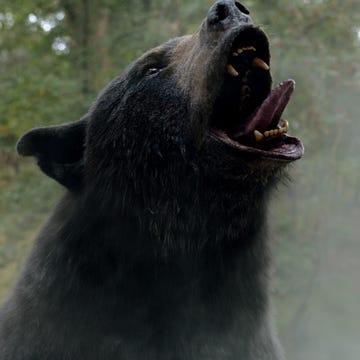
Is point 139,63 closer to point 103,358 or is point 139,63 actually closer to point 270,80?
point 270,80

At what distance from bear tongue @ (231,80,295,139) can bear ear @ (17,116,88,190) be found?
82 cm

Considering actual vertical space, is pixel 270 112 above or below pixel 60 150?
above

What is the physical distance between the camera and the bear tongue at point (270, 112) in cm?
197

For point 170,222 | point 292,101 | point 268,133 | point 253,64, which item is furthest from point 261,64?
point 292,101

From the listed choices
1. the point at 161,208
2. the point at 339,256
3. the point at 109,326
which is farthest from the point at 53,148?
the point at 339,256

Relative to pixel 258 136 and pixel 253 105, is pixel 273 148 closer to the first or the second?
pixel 258 136

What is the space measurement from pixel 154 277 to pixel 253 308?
47 centimetres

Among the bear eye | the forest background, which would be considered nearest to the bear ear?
the bear eye

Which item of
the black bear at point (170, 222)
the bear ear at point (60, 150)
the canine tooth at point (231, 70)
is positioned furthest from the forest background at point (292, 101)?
the canine tooth at point (231, 70)

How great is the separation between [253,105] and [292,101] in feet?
12.3

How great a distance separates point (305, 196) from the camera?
615cm

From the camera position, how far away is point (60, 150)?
8.42 ft

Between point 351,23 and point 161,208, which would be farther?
point 351,23

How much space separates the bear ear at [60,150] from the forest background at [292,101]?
109 inches
